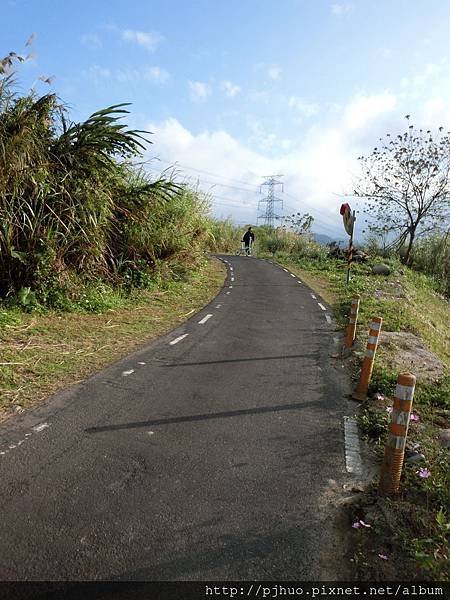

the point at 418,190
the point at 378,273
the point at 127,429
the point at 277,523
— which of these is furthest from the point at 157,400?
the point at 418,190

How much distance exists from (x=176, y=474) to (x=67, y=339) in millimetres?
4355

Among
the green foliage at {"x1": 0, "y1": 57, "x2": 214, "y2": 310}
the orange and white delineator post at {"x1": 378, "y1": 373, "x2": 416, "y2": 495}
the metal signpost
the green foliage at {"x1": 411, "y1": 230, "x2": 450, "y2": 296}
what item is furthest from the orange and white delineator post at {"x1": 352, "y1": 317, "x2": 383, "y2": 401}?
the green foliage at {"x1": 411, "y1": 230, "x2": 450, "y2": 296}

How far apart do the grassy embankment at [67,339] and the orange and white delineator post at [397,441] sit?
3694 millimetres

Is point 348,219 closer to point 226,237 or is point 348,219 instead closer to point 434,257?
point 434,257

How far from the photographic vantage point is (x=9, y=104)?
28.0 feet

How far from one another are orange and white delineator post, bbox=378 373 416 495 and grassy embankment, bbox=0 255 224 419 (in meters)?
3.69

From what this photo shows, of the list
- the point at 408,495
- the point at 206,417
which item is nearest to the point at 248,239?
the point at 206,417

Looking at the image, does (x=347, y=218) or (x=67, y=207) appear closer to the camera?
(x=67, y=207)

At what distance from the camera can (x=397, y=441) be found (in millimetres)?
3359

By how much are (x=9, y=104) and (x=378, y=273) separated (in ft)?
53.8

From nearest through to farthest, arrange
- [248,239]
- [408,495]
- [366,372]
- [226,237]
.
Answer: [408,495], [366,372], [248,239], [226,237]

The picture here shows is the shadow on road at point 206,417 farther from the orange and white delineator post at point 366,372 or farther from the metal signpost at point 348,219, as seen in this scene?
the metal signpost at point 348,219

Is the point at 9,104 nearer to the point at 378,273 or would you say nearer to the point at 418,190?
the point at 378,273

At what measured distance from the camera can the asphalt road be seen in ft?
8.81
